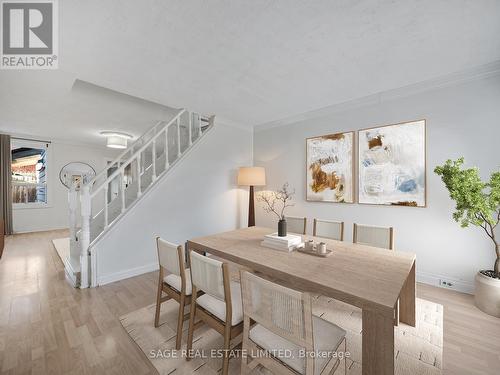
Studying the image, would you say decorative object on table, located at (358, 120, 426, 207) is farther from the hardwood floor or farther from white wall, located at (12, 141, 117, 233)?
white wall, located at (12, 141, 117, 233)

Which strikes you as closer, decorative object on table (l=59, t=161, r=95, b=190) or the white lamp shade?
the white lamp shade

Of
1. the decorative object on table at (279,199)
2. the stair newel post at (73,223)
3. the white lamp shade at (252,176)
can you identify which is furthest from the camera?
the decorative object on table at (279,199)

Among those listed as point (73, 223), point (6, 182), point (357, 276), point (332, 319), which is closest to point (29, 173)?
point (6, 182)

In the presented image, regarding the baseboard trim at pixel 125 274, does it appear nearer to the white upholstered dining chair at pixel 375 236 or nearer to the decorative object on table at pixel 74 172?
the white upholstered dining chair at pixel 375 236

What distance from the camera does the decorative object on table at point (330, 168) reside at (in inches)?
125

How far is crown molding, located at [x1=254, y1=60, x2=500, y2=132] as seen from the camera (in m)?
2.25

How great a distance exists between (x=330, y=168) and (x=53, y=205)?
741 centimetres

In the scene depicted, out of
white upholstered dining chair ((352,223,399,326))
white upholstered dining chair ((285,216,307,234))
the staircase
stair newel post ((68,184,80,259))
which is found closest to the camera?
white upholstered dining chair ((352,223,399,326))

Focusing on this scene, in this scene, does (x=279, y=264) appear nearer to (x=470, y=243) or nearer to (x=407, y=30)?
(x=407, y=30)

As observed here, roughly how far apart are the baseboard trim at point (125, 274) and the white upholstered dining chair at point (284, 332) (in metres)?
2.35

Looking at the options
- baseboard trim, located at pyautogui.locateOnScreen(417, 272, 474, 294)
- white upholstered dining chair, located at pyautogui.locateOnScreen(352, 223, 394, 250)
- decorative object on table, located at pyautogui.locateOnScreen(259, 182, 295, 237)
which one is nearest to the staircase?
decorative object on table, located at pyautogui.locateOnScreen(259, 182, 295, 237)

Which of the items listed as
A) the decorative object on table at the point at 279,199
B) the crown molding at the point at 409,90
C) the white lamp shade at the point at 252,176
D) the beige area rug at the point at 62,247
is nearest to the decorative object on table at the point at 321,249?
the decorative object on table at the point at 279,199

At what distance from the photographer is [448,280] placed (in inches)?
98.3

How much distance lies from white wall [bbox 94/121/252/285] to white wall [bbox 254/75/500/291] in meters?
2.04
